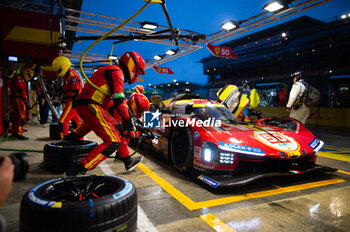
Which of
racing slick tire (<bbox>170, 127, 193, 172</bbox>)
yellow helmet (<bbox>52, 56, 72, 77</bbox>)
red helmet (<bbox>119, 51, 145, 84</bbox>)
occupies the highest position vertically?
yellow helmet (<bbox>52, 56, 72, 77</bbox>)

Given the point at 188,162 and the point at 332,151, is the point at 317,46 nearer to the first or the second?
the point at 332,151

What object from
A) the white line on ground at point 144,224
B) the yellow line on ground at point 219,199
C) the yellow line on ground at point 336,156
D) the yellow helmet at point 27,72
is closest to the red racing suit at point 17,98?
the yellow helmet at point 27,72

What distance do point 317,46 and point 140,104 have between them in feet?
78.3

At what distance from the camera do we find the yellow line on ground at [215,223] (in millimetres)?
1938

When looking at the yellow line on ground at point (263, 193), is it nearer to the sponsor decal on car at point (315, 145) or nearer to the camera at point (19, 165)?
the sponsor decal on car at point (315, 145)

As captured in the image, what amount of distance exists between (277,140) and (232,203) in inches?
50.8

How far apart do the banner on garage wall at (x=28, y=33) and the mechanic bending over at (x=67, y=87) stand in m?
1.22

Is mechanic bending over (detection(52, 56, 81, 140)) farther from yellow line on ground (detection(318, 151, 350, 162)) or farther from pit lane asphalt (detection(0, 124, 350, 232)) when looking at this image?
yellow line on ground (detection(318, 151, 350, 162))

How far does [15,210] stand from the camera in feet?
7.13

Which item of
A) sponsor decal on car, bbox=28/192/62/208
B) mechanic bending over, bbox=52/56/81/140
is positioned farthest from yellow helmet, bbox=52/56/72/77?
sponsor decal on car, bbox=28/192/62/208

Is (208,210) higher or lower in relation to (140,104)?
lower

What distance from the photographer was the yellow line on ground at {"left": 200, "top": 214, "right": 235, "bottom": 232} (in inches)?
76.3

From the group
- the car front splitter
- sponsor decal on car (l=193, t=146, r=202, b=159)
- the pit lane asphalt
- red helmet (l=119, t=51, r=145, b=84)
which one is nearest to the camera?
the pit lane asphalt

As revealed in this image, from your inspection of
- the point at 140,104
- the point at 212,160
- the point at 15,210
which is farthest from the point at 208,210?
the point at 140,104
